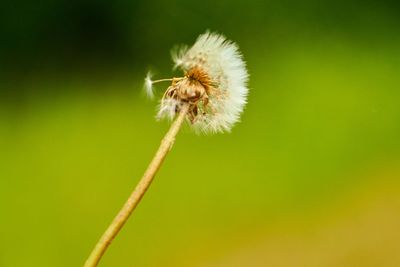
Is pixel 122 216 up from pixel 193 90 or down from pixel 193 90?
down

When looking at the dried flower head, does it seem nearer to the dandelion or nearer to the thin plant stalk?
the dandelion

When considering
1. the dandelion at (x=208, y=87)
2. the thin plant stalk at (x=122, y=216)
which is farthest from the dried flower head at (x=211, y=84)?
the thin plant stalk at (x=122, y=216)

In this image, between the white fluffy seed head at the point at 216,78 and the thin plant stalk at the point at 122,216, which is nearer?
the thin plant stalk at the point at 122,216

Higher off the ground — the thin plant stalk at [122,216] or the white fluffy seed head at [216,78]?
the white fluffy seed head at [216,78]

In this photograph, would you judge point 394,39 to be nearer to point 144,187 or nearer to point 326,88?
point 326,88

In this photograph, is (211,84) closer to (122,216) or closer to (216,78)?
(216,78)

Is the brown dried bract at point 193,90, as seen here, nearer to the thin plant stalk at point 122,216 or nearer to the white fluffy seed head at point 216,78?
the white fluffy seed head at point 216,78

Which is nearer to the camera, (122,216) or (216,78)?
(122,216)

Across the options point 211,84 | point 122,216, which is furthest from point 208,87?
point 122,216
